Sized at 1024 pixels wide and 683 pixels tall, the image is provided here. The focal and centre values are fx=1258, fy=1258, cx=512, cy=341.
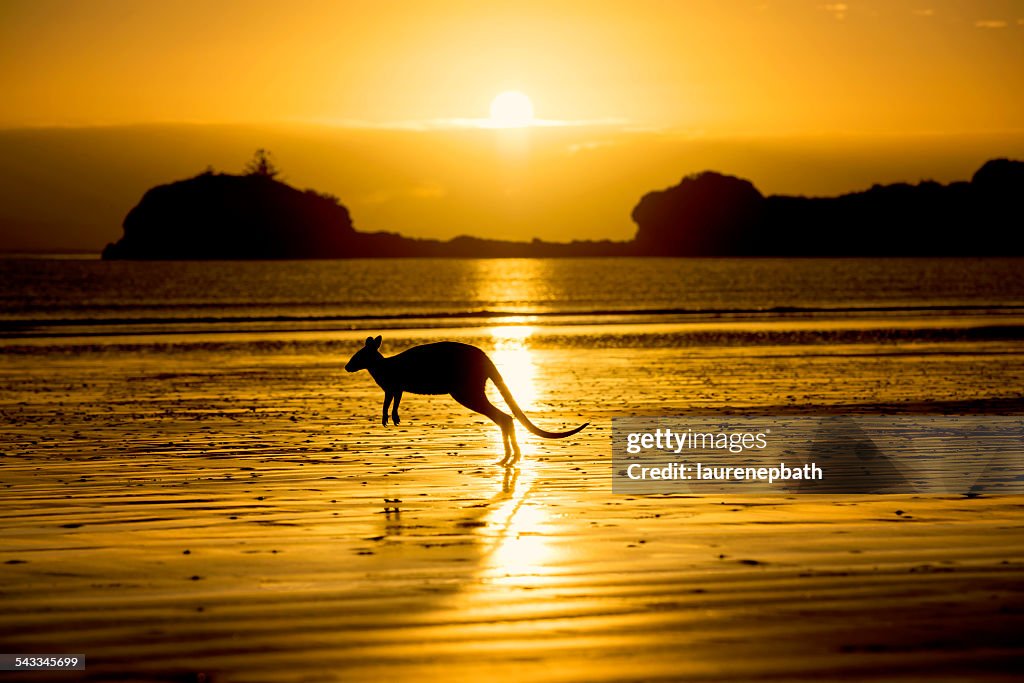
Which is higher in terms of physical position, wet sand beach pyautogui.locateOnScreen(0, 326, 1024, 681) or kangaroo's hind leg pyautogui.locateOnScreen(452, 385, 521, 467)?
kangaroo's hind leg pyautogui.locateOnScreen(452, 385, 521, 467)

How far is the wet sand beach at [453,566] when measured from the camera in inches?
249

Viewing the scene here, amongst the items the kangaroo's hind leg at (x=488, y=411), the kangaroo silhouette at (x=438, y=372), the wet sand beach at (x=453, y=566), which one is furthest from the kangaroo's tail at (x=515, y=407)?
the wet sand beach at (x=453, y=566)

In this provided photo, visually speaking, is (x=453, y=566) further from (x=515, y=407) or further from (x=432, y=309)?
(x=432, y=309)

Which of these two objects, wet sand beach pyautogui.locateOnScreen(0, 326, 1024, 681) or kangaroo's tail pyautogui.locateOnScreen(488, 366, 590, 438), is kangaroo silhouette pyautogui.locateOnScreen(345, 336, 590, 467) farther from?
wet sand beach pyautogui.locateOnScreen(0, 326, 1024, 681)

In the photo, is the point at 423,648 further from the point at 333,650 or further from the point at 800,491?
the point at 800,491

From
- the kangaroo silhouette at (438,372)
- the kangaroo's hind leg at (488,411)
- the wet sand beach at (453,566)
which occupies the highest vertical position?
the kangaroo silhouette at (438,372)

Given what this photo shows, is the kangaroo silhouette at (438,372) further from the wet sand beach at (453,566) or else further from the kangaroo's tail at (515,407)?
the wet sand beach at (453,566)

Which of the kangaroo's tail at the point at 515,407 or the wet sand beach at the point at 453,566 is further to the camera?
the kangaroo's tail at the point at 515,407

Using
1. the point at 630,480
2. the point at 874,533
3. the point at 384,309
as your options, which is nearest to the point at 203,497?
the point at 630,480

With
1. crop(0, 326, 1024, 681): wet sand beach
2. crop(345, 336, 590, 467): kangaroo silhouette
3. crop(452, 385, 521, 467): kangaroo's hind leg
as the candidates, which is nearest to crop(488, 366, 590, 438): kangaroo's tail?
crop(345, 336, 590, 467): kangaroo silhouette

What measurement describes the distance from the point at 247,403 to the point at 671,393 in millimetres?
7550

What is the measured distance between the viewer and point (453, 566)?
8.52 meters

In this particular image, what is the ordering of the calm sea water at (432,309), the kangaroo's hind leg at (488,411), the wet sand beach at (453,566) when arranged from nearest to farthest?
1. the wet sand beach at (453,566)
2. the kangaroo's hind leg at (488,411)
3. the calm sea water at (432,309)

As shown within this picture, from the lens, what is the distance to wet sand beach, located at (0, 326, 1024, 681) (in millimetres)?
6324
